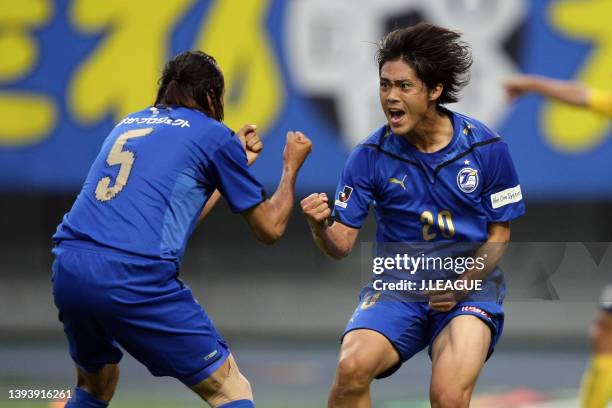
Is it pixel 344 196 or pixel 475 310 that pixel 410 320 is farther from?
pixel 344 196

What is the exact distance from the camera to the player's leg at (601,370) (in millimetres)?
7204

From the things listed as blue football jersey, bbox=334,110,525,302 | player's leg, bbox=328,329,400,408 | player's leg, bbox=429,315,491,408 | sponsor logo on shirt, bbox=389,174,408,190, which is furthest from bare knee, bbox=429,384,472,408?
sponsor logo on shirt, bbox=389,174,408,190

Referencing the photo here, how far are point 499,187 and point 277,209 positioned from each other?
4.09ft

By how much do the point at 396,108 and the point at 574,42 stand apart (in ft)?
18.5

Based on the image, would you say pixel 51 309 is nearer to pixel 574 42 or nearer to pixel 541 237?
pixel 541 237

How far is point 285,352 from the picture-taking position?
1161cm

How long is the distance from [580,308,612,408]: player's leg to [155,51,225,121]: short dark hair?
111 inches

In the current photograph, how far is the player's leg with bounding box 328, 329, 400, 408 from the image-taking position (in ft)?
19.6

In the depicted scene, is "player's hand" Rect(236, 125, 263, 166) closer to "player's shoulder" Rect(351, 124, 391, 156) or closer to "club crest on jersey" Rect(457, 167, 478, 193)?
"player's shoulder" Rect(351, 124, 391, 156)

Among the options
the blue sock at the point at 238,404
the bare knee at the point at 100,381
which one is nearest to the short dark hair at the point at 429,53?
the blue sock at the point at 238,404

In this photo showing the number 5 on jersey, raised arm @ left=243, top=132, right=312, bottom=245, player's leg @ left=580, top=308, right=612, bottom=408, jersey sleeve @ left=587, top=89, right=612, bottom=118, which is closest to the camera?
the number 5 on jersey

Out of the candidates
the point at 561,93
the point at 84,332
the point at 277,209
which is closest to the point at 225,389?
the point at 84,332

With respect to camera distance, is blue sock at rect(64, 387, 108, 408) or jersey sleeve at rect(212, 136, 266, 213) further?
blue sock at rect(64, 387, 108, 408)

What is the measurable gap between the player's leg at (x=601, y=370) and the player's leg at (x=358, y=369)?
1.73 meters
